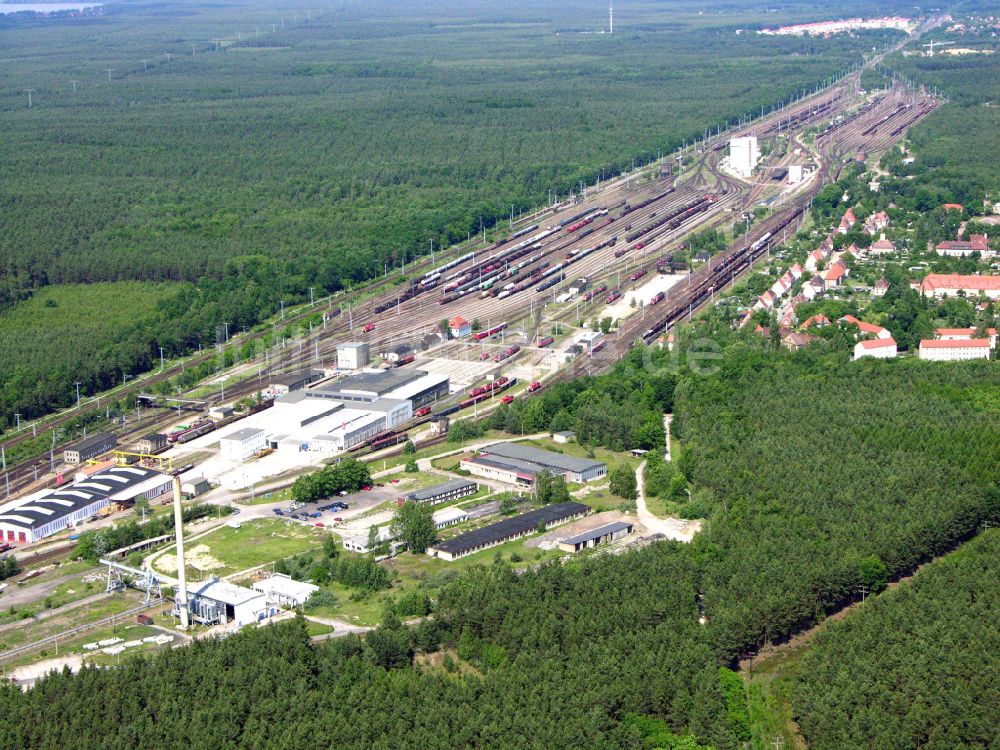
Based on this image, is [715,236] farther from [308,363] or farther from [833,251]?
[308,363]

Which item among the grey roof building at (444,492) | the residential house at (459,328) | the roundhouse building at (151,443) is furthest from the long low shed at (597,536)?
the residential house at (459,328)

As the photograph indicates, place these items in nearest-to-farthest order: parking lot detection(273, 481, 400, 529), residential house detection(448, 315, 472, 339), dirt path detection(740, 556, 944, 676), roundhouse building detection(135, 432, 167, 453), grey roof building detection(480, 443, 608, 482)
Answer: dirt path detection(740, 556, 944, 676) → parking lot detection(273, 481, 400, 529) → grey roof building detection(480, 443, 608, 482) → roundhouse building detection(135, 432, 167, 453) → residential house detection(448, 315, 472, 339)

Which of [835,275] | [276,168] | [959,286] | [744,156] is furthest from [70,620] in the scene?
[744,156]

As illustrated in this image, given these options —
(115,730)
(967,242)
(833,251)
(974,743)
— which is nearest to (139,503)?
(115,730)

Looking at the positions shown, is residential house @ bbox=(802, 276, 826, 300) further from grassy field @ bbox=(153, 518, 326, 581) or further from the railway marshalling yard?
grassy field @ bbox=(153, 518, 326, 581)

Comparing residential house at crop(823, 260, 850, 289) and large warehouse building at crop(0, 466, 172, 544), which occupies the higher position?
residential house at crop(823, 260, 850, 289)

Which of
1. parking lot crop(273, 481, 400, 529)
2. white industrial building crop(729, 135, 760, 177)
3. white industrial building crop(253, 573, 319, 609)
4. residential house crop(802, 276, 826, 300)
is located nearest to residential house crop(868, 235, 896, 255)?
residential house crop(802, 276, 826, 300)

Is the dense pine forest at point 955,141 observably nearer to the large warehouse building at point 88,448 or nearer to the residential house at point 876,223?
the residential house at point 876,223
